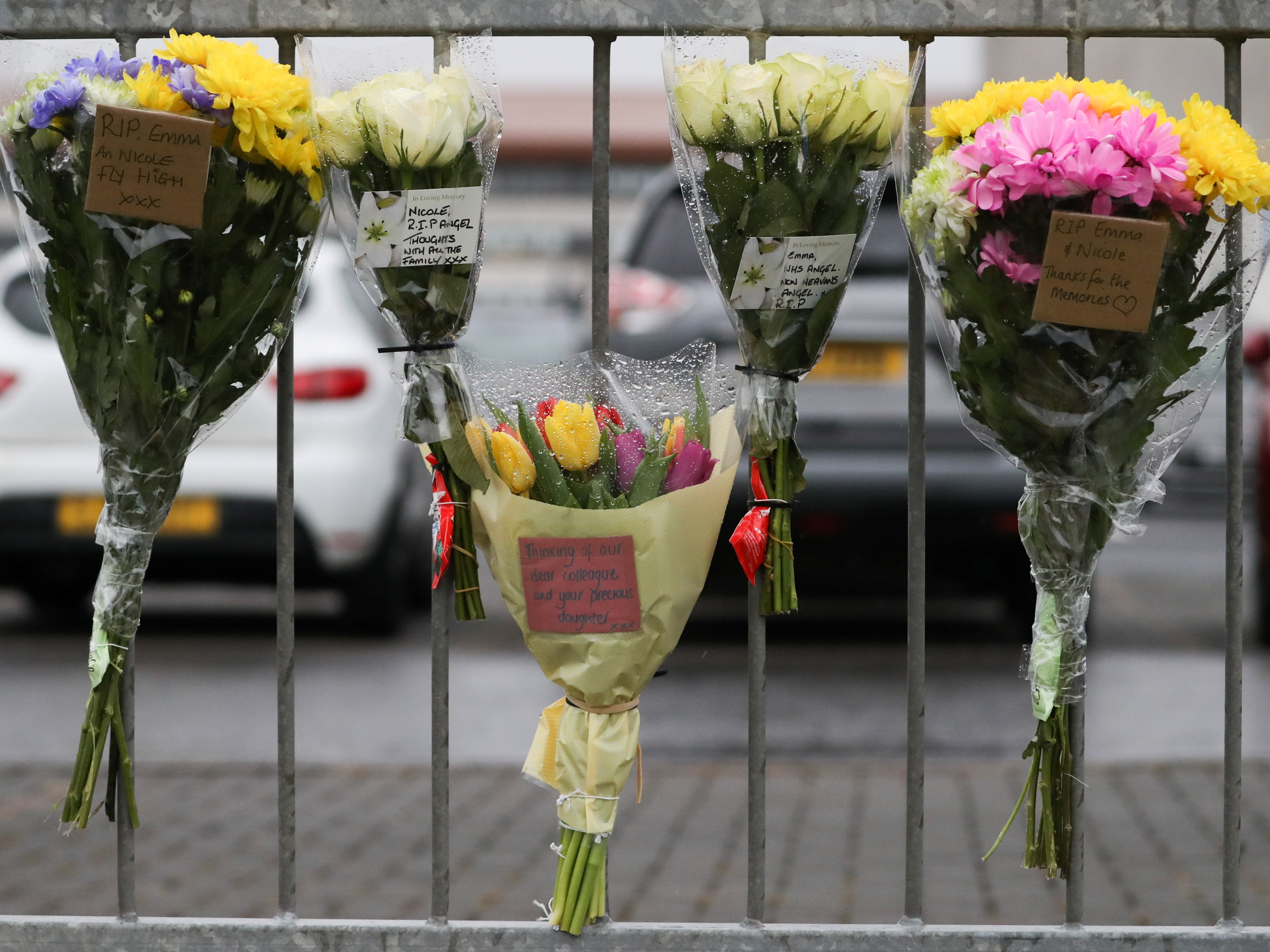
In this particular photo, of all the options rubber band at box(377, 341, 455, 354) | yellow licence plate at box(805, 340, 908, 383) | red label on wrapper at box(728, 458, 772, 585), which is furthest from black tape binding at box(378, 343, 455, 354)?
yellow licence plate at box(805, 340, 908, 383)

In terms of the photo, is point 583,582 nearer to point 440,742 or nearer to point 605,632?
point 605,632

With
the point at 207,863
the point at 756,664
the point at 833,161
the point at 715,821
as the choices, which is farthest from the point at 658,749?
the point at 833,161

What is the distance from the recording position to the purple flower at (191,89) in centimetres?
195

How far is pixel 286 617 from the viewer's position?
2123 millimetres

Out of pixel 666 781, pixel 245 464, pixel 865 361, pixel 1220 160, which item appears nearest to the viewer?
pixel 1220 160

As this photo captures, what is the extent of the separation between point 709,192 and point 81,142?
0.80m

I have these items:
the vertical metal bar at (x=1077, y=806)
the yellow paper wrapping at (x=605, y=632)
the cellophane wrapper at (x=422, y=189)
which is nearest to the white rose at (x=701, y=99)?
the cellophane wrapper at (x=422, y=189)

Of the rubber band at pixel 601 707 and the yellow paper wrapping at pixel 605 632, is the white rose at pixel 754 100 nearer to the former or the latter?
the yellow paper wrapping at pixel 605 632

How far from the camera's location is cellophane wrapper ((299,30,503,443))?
6.56ft

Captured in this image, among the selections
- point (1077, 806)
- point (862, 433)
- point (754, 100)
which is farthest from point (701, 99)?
point (862, 433)

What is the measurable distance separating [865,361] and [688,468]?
11.6 feet

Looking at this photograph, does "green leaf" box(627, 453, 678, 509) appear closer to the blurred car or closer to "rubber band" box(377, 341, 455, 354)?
"rubber band" box(377, 341, 455, 354)

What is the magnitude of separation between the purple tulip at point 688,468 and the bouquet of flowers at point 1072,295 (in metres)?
0.35

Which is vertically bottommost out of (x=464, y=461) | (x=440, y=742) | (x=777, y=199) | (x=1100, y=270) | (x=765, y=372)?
(x=440, y=742)
